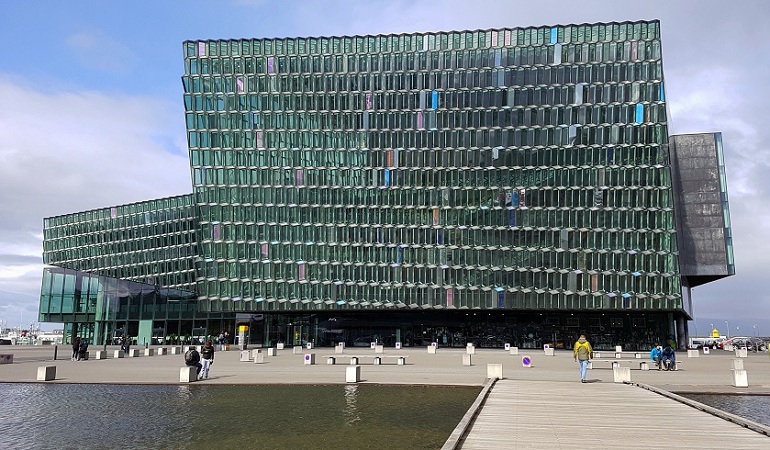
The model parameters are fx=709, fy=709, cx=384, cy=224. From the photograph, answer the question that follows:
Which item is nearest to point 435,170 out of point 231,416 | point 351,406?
point 351,406

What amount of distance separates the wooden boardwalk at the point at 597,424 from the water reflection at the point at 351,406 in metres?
3.38

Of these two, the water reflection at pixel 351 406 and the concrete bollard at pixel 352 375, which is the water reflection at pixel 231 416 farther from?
the concrete bollard at pixel 352 375

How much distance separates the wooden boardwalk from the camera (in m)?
13.9

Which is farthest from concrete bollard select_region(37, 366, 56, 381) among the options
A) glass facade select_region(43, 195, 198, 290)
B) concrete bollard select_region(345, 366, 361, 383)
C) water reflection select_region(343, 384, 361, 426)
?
glass facade select_region(43, 195, 198, 290)

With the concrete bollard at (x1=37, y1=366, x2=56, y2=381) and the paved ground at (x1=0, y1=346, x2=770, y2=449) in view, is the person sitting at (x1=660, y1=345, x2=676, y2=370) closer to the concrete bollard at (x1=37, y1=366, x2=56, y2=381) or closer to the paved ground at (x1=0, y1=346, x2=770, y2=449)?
the paved ground at (x1=0, y1=346, x2=770, y2=449)

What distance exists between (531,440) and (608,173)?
69769 millimetres

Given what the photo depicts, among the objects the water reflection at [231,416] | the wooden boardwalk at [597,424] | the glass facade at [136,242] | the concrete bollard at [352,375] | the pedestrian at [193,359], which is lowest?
the water reflection at [231,416]

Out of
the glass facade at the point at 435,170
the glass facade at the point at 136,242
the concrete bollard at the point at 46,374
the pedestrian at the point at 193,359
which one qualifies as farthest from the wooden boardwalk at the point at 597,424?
the glass facade at the point at 136,242

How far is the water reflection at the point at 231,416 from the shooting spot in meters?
15.5

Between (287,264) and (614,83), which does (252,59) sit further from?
(614,83)

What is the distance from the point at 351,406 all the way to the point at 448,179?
61969 mm

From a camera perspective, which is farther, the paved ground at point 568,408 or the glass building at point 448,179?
the glass building at point 448,179

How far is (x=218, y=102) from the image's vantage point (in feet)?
278

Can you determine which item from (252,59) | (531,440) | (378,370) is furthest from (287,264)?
(531,440)
